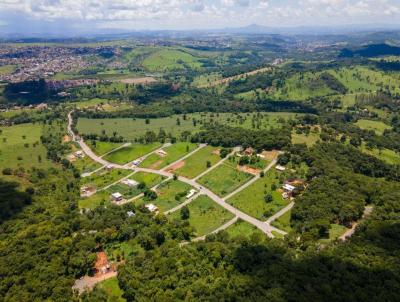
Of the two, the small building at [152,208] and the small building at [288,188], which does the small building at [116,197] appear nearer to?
the small building at [152,208]

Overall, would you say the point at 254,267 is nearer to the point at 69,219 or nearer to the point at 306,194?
the point at 306,194

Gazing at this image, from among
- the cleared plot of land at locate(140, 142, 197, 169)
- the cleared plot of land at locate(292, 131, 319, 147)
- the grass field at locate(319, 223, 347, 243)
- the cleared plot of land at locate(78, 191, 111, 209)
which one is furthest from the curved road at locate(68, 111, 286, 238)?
the cleared plot of land at locate(292, 131, 319, 147)

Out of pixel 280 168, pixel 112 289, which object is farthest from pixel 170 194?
pixel 112 289

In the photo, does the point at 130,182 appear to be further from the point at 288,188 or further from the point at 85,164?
the point at 288,188

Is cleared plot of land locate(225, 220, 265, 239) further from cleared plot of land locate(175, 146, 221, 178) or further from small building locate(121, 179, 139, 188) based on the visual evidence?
small building locate(121, 179, 139, 188)

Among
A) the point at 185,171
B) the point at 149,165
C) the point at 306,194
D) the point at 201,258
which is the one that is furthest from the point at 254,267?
the point at 149,165

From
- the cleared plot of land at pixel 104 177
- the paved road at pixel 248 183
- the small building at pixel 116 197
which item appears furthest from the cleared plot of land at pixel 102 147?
the paved road at pixel 248 183
